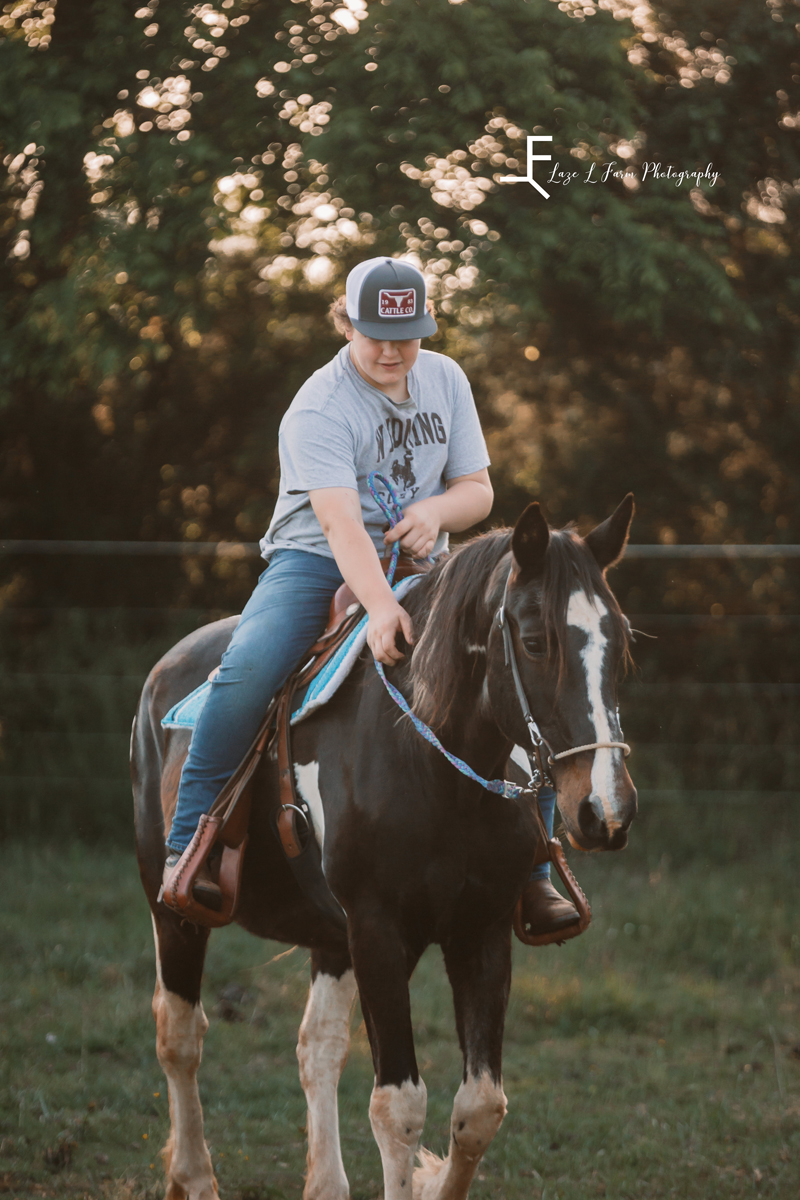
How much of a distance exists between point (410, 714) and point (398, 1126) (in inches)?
35.2

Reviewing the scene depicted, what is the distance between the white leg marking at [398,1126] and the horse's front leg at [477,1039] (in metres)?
0.12

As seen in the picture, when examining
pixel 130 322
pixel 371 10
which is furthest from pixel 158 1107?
pixel 371 10

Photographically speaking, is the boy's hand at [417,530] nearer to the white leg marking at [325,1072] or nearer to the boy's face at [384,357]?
the boy's face at [384,357]

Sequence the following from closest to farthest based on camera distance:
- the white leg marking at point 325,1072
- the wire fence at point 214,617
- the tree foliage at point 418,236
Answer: the white leg marking at point 325,1072 < the tree foliage at point 418,236 < the wire fence at point 214,617

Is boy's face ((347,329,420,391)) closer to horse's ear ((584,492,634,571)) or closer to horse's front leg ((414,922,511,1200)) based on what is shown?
horse's ear ((584,492,634,571))

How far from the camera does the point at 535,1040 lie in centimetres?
539

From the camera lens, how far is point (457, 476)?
3.18m

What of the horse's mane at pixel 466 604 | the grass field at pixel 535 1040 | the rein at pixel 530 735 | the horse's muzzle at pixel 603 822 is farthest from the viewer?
the grass field at pixel 535 1040

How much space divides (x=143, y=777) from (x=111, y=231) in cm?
485

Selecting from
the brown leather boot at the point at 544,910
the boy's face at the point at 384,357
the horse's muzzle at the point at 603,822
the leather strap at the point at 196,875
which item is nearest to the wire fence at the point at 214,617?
the brown leather boot at the point at 544,910

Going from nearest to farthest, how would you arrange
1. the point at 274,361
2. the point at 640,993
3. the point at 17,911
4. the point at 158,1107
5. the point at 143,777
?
the point at 143,777 → the point at 158,1107 → the point at 640,993 → the point at 17,911 → the point at 274,361

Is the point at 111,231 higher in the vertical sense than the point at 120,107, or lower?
lower

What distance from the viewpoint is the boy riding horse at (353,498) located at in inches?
113

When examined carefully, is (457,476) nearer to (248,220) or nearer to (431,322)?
(431,322)
